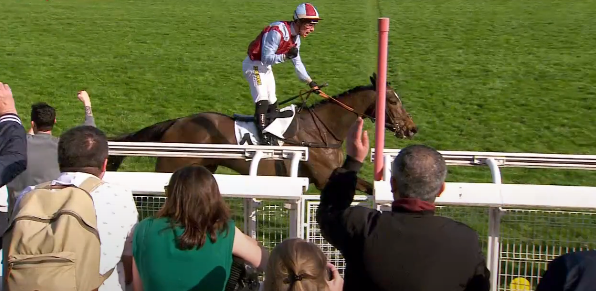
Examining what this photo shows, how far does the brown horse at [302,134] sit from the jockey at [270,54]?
0.86ft

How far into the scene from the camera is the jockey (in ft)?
20.1

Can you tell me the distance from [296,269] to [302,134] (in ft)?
14.1

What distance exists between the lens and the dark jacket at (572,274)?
1751 millimetres

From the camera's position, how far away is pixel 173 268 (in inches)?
91.5

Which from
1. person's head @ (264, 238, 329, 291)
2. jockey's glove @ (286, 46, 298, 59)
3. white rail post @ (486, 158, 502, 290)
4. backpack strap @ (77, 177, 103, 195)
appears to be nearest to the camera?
person's head @ (264, 238, 329, 291)

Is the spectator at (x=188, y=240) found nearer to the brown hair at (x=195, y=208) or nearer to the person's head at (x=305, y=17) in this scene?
the brown hair at (x=195, y=208)

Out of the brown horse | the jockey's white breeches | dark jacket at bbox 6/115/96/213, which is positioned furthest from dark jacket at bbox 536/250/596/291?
the jockey's white breeches

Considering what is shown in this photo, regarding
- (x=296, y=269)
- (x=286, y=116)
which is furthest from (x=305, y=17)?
(x=296, y=269)

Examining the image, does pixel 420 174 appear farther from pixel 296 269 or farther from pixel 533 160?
pixel 533 160

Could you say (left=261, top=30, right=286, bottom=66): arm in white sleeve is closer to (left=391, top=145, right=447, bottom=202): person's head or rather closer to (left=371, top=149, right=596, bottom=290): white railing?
(left=371, top=149, right=596, bottom=290): white railing

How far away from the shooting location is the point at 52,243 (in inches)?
88.7

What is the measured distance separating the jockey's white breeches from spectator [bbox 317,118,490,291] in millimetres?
4111

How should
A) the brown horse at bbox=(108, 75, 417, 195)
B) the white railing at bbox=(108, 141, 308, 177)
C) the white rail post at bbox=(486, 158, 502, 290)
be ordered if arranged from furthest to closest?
1. the brown horse at bbox=(108, 75, 417, 195)
2. the white railing at bbox=(108, 141, 308, 177)
3. the white rail post at bbox=(486, 158, 502, 290)

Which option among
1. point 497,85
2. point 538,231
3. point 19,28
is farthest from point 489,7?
point 538,231
